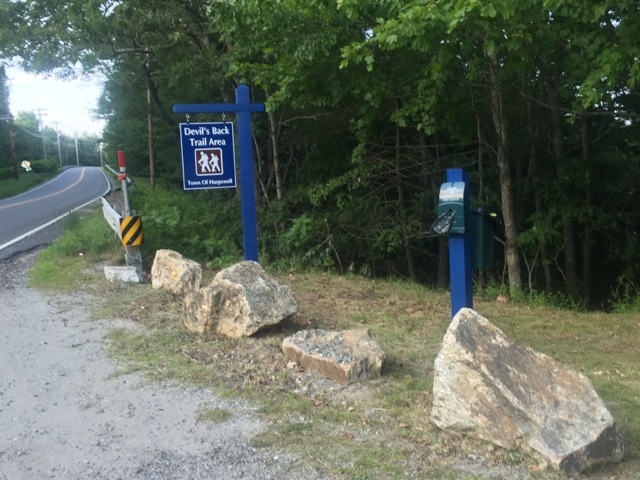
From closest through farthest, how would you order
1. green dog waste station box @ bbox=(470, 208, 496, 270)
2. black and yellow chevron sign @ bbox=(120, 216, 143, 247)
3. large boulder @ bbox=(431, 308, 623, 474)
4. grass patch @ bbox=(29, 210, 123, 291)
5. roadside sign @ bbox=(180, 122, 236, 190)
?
large boulder @ bbox=(431, 308, 623, 474) → green dog waste station box @ bbox=(470, 208, 496, 270) → roadside sign @ bbox=(180, 122, 236, 190) → grass patch @ bbox=(29, 210, 123, 291) → black and yellow chevron sign @ bbox=(120, 216, 143, 247)

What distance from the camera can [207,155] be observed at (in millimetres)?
7488

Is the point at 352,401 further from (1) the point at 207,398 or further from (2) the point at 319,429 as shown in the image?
(1) the point at 207,398

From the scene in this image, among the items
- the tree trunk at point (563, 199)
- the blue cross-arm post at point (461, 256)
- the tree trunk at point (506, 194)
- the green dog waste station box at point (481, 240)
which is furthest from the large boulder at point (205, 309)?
the tree trunk at point (563, 199)

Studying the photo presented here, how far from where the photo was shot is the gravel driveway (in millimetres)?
3588

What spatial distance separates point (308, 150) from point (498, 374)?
527 inches

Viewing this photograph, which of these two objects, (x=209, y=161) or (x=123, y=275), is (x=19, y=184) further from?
(x=209, y=161)

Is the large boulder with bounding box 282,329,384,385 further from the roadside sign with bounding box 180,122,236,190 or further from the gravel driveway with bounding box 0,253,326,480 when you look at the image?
the roadside sign with bounding box 180,122,236,190

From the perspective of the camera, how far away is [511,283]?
9.72m

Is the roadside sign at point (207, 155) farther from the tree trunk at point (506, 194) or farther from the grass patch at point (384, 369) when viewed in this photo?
the tree trunk at point (506, 194)

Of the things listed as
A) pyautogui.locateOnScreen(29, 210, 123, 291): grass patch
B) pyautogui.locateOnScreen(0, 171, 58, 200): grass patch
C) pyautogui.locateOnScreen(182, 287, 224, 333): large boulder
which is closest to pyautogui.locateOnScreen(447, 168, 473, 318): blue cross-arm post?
pyautogui.locateOnScreen(182, 287, 224, 333): large boulder

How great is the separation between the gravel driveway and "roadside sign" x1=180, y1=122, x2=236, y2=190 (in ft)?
7.47

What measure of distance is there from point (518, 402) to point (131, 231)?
290 inches

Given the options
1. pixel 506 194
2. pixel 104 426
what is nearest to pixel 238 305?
pixel 104 426

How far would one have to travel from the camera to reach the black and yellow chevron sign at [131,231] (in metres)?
9.63
